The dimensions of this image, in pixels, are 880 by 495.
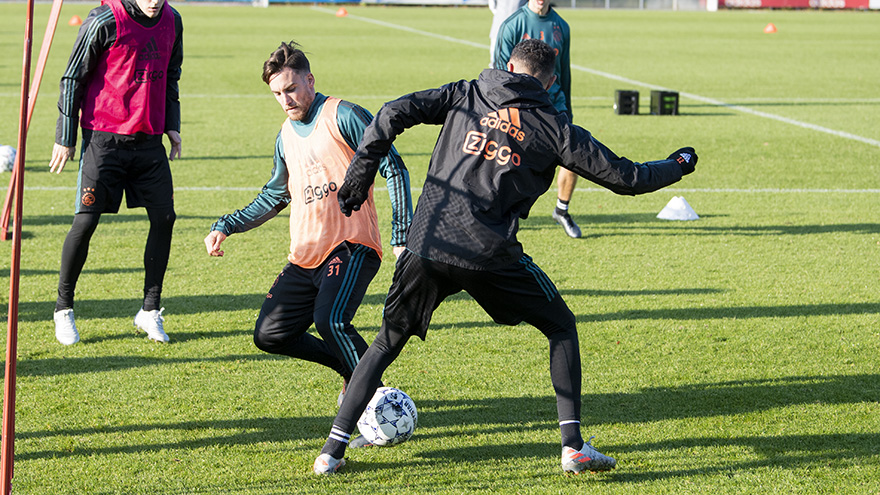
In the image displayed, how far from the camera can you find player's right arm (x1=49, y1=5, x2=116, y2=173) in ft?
18.9

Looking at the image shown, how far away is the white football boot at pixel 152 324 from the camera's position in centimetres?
607

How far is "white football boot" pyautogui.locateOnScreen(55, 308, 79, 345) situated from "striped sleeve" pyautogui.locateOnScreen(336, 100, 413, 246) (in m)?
2.53

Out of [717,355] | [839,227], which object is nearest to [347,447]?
[717,355]

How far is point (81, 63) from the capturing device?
5.80 m

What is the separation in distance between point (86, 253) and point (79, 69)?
1.12m

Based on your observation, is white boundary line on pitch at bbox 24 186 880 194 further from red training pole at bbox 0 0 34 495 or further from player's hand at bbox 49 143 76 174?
red training pole at bbox 0 0 34 495

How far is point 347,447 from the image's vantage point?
15.1 ft

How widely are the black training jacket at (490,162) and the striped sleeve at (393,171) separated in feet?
1.03

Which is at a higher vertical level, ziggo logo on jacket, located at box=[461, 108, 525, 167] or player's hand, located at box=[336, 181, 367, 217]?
ziggo logo on jacket, located at box=[461, 108, 525, 167]

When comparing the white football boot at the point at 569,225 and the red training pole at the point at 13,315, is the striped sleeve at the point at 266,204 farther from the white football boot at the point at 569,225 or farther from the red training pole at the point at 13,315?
the white football boot at the point at 569,225

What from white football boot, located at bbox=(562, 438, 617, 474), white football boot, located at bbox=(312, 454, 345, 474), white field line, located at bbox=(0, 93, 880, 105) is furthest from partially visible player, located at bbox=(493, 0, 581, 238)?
white field line, located at bbox=(0, 93, 880, 105)

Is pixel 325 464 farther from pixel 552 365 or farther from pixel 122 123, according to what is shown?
pixel 122 123

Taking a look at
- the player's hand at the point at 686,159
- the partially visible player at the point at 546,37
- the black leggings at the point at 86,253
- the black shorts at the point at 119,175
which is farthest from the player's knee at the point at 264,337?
the partially visible player at the point at 546,37

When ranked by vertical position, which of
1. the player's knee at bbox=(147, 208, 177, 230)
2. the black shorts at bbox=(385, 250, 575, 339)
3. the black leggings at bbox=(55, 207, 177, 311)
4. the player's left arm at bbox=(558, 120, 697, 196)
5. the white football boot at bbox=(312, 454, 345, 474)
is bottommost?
the white football boot at bbox=(312, 454, 345, 474)
